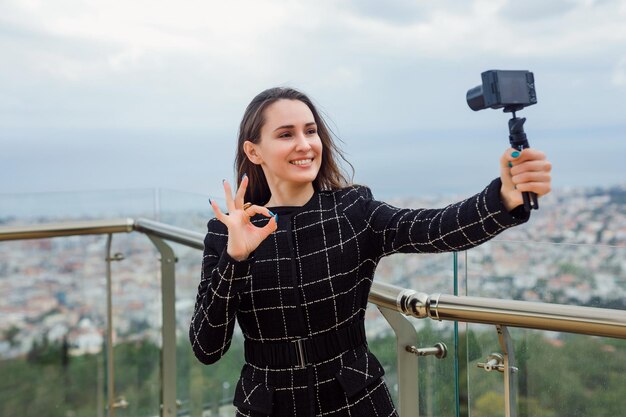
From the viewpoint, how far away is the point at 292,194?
1.53 meters

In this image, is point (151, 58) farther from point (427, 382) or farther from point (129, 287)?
point (427, 382)

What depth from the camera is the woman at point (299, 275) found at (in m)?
1.37

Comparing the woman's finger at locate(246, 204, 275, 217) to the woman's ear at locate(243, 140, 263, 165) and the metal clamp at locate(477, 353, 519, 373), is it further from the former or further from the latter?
the metal clamp at locate(477, 353, 519, 373)

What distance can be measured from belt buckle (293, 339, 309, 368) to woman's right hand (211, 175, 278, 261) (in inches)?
8.0

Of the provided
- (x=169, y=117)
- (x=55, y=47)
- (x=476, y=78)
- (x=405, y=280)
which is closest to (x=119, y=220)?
(x=405, y=280)

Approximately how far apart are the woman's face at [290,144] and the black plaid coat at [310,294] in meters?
0.07

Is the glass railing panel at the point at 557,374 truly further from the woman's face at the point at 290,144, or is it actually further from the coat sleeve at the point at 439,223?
the woman's face at the point at 290,144

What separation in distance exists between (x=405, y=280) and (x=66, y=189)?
173 cm

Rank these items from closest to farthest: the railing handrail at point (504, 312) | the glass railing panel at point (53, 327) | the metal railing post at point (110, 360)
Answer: the railing handrail at point (504, 312) → the glass railing panel at point (53, 327) → the metal railing post at point (110, 360)

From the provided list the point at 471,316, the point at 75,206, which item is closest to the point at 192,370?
the point at 75,206

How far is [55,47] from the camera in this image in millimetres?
9445

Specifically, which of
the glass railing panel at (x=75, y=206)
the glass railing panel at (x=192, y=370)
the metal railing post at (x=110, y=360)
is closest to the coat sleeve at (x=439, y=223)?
the glass railing panel at (x=192, y=370)

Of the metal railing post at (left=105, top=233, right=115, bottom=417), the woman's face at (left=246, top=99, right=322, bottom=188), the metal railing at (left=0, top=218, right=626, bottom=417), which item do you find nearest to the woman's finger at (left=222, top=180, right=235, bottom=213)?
the woman's face at (left=246, top=99, right=322, bottom=188)

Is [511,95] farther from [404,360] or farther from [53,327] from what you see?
[53,327]
